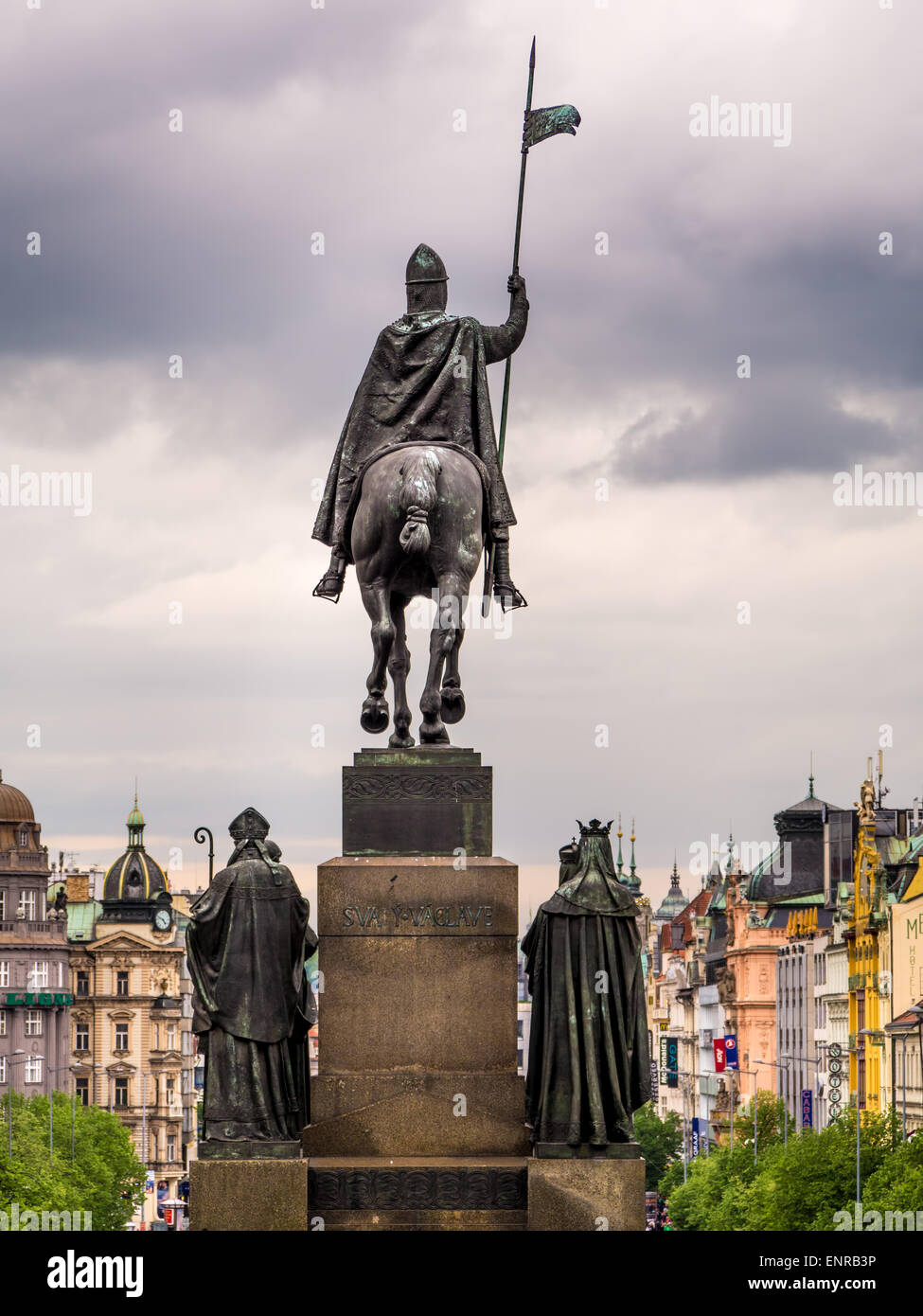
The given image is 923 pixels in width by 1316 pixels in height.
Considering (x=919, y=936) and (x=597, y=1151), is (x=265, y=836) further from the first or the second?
(x=919, y=936)

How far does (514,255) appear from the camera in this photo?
29.5m

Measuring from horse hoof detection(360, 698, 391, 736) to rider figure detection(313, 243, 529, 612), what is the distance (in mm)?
1282

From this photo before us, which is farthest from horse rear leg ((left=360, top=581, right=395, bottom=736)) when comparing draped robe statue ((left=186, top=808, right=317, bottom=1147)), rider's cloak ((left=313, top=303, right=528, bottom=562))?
draped robe statue ((left=186, top=808, right=317, bottom=1147))

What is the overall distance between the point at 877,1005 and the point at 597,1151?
129 m

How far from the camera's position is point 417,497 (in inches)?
1107

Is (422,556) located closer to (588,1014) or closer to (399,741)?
(399,741)

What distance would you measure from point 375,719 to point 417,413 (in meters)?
2.97

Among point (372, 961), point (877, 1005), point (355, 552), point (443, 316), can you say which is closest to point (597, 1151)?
point (372, 961)

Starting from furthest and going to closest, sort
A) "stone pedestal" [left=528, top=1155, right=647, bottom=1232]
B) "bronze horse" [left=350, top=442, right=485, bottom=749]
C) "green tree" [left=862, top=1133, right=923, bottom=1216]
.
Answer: "green tree" [left=862, top=1133, right=923, bottom=1216], "bronze horse" [left=350, top=442, right=485, bottom=749], "stone pedestal" [left=528, top=1155, right=647, bottom=1232]

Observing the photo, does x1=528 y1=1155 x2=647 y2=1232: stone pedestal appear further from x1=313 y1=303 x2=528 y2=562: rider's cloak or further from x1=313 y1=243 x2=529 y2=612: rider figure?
x1=313 y1=303 x2=528 y2=562: rider's cloak

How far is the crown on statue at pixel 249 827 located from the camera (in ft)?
85.9

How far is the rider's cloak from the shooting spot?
2897 centimetres

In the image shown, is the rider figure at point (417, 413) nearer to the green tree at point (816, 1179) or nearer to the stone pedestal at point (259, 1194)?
the stone pedestal at point (259, 1194)

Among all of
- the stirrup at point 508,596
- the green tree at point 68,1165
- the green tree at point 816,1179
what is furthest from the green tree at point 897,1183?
the stirrup at point 508,596
